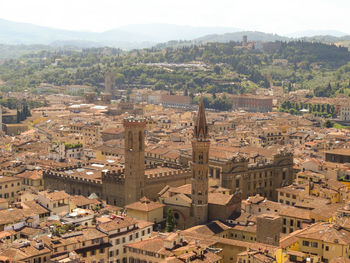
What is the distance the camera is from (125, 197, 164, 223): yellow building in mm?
52906

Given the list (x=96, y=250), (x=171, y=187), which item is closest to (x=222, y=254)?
(x=96, y=250)

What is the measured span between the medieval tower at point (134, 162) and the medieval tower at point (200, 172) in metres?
6.03

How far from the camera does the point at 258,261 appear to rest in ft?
127

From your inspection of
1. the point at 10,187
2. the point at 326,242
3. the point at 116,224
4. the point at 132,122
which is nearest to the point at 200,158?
the point at 132,122

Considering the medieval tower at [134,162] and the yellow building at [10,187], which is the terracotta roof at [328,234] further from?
the yellow building at [10,187]

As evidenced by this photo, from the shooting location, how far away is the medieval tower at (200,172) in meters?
54.0

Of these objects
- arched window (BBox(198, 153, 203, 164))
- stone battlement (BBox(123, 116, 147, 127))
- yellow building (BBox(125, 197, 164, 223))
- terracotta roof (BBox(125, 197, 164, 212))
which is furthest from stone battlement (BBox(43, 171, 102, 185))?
arched window (BBox(198, 153, 203, 164))

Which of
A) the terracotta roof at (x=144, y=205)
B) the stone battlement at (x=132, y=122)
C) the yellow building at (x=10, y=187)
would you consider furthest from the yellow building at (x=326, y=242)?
the yellow building at (x=10, y=187)

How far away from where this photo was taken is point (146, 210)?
173 ft

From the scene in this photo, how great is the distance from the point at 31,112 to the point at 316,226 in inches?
Answer: 4419

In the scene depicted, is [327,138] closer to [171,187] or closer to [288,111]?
[171,187]

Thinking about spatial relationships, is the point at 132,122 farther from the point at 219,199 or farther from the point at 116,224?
the point at 116,224

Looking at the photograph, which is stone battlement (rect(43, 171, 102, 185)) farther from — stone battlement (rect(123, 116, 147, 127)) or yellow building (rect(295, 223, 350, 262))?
yellow building (rect(295, 223, 350, 262))

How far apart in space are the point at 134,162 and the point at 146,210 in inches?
268
